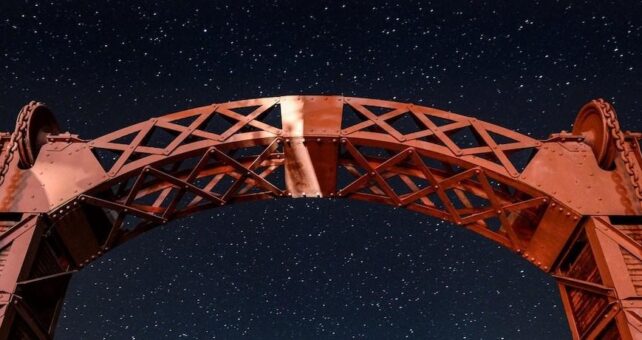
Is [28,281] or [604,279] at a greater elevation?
[28,281]

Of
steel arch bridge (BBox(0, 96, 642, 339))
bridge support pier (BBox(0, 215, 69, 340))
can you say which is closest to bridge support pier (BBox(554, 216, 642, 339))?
steel arch bridge (BBox(0, 96, 642, 339))

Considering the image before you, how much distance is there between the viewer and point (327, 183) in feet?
29.9

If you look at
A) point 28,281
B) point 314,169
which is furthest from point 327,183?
point 28,281

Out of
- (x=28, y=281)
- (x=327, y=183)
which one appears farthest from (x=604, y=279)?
(x=28, y=281)

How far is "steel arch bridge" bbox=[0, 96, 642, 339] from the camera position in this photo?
7.70m

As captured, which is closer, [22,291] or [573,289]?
[22,291]

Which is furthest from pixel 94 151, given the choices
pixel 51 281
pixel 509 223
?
pixel 509 223

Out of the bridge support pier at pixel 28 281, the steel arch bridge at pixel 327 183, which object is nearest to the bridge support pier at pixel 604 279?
the steel arch bridge at pixel 327 183

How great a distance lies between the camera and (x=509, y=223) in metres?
8.63

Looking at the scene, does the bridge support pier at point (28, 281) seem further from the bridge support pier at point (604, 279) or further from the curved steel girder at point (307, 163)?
the bridge support pier at point (604, 279)

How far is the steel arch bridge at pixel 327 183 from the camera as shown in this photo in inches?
303

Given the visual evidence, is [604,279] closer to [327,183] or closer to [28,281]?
[327,183]

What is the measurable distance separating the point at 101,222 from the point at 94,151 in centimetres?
103

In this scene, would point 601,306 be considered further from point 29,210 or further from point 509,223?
point 29,210
